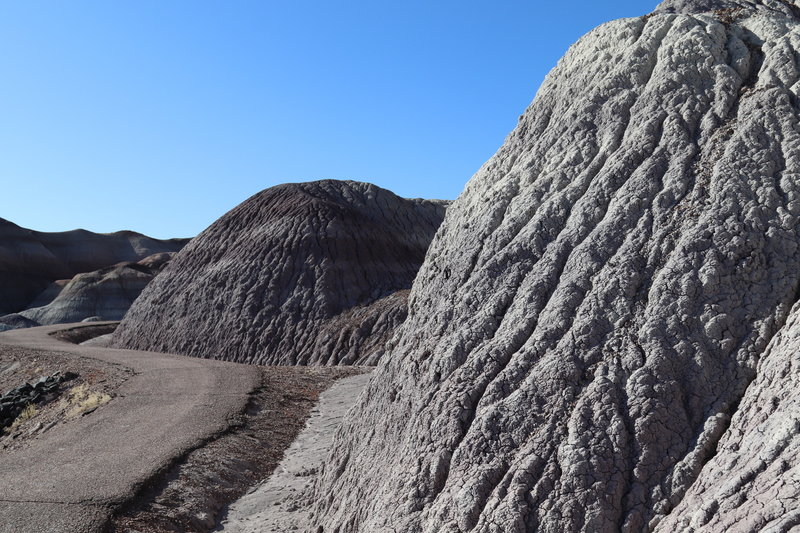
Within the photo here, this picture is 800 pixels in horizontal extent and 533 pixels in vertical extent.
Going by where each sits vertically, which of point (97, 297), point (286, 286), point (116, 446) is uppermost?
point (97, 297)

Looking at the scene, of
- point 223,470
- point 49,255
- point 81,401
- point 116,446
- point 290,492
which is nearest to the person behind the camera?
point 290,492

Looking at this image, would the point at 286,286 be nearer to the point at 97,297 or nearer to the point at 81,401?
the point at 81,401

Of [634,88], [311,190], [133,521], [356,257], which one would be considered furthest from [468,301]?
[311,190]

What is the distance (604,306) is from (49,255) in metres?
56.3

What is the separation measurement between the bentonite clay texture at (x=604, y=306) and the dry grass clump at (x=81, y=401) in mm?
6947

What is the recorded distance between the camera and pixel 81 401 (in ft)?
41.0

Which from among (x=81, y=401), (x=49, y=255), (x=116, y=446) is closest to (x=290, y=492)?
(x=116, y=446)

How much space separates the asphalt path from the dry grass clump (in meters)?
0.31

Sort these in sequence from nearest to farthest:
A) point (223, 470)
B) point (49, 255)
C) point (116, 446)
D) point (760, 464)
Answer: point (760, 464) → point (223, 470) → point (116, 446) → point (49, 255)

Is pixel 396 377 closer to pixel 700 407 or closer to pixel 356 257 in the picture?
pixel 700 407

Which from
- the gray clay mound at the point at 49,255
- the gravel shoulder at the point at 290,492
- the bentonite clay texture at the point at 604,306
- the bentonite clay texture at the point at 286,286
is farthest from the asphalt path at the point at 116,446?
the gray clay mound at the point at 49,255

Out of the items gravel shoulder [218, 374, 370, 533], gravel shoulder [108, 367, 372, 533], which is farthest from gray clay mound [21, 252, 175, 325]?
gravel shoulder [218, 374, 370, 533]

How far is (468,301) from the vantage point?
515 cm

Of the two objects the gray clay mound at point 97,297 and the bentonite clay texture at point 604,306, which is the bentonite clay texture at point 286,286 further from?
the gray clay mound at point 97,297
